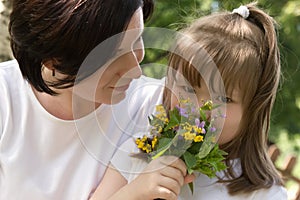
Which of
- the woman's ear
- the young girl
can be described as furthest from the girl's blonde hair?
the woman's ear

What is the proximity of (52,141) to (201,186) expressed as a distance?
1.54 feet

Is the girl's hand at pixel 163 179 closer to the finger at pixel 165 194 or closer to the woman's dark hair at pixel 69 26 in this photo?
the finger at pixel 165 194

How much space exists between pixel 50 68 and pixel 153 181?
0.43 meters

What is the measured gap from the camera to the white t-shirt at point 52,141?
1.79 meters

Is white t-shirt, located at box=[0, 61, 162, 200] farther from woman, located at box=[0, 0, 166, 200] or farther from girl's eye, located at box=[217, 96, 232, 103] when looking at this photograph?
girl's eye, located at box=[217, 96, 232, 103]

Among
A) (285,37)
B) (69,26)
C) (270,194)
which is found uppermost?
(69,26)

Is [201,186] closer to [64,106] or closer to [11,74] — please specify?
[64,106]

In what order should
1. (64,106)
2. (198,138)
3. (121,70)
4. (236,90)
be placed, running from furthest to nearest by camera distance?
1. (64,106)
2. (236,90)
3. (121,70)
4. (198,138)

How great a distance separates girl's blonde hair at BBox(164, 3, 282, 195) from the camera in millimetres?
1714

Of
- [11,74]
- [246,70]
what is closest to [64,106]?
[11,74]

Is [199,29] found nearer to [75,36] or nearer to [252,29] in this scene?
[252,29]

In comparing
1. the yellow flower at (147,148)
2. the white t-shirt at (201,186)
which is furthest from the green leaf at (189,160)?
the white t-shirt at (201,186)

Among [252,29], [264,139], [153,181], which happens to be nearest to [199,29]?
[252,29]

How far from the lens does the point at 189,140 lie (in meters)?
1.51
